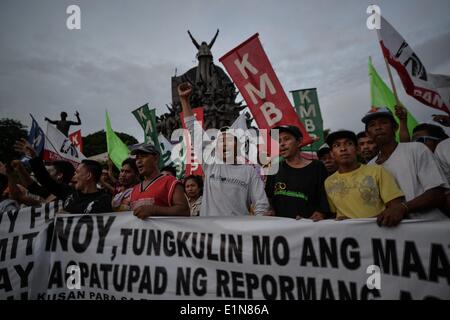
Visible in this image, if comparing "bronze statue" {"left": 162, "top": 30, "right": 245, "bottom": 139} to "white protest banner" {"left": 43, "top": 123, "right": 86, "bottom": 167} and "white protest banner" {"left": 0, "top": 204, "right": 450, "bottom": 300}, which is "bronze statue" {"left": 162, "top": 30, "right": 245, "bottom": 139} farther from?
"white protest banner" {"left": 0, "top": 204, "right": 450, "bottom": 300}

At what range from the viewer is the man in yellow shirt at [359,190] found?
2596mm

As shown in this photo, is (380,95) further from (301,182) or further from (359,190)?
(359,190)

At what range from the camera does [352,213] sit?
278 centimetres

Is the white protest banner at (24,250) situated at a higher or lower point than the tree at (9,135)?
lower

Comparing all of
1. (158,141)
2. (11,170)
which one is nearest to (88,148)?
(158,141)

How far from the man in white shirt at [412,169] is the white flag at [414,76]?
196 centimetres

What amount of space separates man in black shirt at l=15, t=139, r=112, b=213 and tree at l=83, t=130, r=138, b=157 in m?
56.0

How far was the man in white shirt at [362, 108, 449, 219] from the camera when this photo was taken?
8.56ft

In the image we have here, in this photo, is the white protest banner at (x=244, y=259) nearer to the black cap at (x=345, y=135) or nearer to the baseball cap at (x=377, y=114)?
the black cap at (x=345, y=135)

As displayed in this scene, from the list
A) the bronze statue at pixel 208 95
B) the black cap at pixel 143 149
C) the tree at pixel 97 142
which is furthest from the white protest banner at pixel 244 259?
the tree at pixel 97 142

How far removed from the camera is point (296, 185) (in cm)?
324

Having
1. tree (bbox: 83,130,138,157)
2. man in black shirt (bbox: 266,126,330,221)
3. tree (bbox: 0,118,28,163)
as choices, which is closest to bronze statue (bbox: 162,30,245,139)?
tree (bbox: 83,130,138,157)
